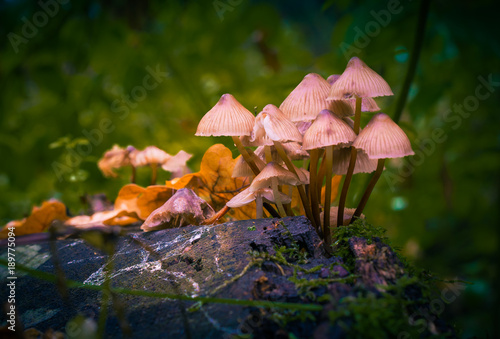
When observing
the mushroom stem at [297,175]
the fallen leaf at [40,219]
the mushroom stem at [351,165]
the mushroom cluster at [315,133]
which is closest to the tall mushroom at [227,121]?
the mushroom cluster at [315,133]

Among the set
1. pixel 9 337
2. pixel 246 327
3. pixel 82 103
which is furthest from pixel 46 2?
pixel 246 327

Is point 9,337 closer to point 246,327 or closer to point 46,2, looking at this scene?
point 246,327

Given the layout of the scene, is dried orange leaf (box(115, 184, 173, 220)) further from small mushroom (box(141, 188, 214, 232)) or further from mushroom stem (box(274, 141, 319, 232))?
mushroom stem (box(274, 141, 319, 232))

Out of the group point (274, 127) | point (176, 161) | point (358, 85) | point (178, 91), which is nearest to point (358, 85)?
point (358, 85)

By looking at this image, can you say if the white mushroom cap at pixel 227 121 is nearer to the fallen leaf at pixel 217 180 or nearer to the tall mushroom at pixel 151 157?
the fallen leaf at pixel 217 180

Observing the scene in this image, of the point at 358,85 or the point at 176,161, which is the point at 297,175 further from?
Answer: the point at 176,161

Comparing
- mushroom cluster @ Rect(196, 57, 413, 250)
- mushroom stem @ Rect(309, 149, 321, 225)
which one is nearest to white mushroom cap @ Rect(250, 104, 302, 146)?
mushroom cluster @ Rect(196, 57, 413, 250)
